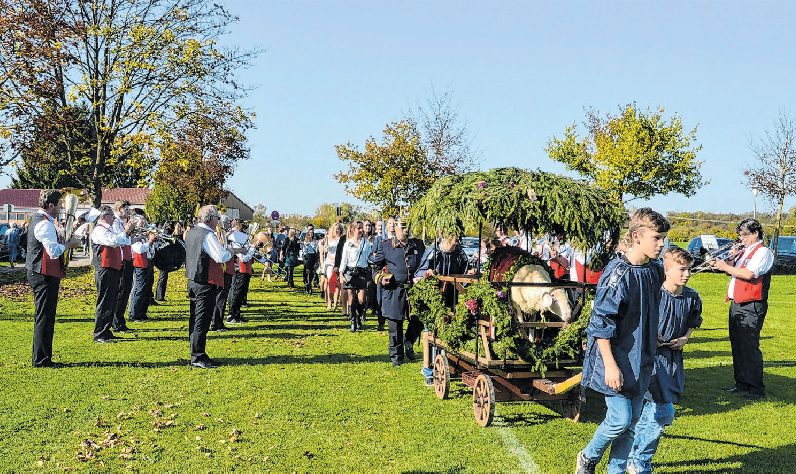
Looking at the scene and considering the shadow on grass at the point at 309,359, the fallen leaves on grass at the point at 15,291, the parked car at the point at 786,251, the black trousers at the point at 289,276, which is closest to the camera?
the shadow on grass at the point at 309,359

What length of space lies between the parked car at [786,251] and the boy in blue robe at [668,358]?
104 ft

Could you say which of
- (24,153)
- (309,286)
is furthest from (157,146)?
(309,286)

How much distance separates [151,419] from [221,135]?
711 inches

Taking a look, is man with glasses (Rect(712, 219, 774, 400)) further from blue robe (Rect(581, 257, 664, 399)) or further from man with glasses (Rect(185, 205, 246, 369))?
man with glasses (Rect(185, 205, 246, 369))

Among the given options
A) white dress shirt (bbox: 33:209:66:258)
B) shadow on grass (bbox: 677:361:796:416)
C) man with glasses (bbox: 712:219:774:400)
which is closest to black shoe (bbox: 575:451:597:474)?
shadow on grass (bbox: 677:361:796:416)

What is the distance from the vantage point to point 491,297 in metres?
6.56

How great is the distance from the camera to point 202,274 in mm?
8922

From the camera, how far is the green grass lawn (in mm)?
5422

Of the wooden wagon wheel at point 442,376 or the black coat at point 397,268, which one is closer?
the wooden wagon wheel at point 442,376

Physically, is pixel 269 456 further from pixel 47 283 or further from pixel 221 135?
pixel 221 135

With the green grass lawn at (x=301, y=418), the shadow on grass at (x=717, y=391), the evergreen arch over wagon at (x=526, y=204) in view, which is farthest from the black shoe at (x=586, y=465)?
the shadow on grass at (x=717, y=391)

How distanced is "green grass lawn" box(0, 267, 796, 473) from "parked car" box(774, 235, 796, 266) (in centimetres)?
2564

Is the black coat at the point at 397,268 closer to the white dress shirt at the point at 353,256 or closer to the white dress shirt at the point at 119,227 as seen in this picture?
the white dress shirt at the point at 353,256

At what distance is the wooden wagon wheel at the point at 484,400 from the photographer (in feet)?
20.6
